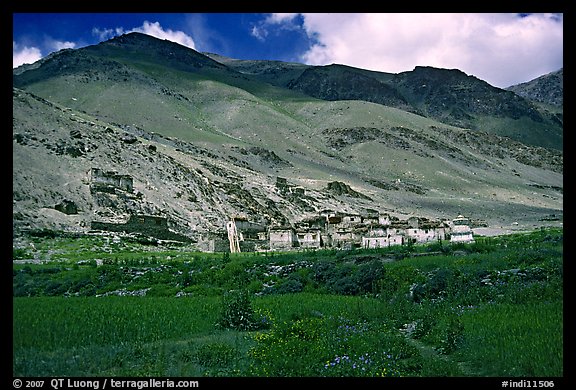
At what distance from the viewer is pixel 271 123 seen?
482 ft

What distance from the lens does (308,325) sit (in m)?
9.90

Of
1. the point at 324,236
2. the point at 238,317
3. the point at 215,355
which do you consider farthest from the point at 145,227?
the point at 215,355

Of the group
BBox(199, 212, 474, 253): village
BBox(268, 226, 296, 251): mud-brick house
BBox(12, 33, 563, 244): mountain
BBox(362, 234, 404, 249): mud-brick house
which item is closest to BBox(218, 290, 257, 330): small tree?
BBox(12, 33, 563, 244): mountain

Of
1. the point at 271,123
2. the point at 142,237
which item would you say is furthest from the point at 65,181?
the point at 271,123

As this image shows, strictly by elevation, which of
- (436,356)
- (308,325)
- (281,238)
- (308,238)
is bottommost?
(436,356)

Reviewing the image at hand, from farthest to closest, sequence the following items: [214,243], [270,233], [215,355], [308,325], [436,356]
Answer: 1. [270,233]
2. [214,243]
3. [308,325]
4. [436,356]
5. [215,355]

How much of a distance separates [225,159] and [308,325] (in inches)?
3522

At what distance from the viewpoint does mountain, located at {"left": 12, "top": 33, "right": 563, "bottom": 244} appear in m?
45.1

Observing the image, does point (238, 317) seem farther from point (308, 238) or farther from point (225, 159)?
point (225, 159)

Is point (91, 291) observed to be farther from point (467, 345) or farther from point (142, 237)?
point (142, 237)


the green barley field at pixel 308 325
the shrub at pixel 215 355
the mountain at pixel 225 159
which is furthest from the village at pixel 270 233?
the shrub at pixel 215 355

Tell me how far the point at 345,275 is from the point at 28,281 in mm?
12853

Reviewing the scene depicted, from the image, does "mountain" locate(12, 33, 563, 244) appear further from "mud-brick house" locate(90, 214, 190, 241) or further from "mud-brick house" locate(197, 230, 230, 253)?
"mud-brick house" locate(90, 214, 190, 241)

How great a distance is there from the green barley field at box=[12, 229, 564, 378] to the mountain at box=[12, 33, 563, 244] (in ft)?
78.9
